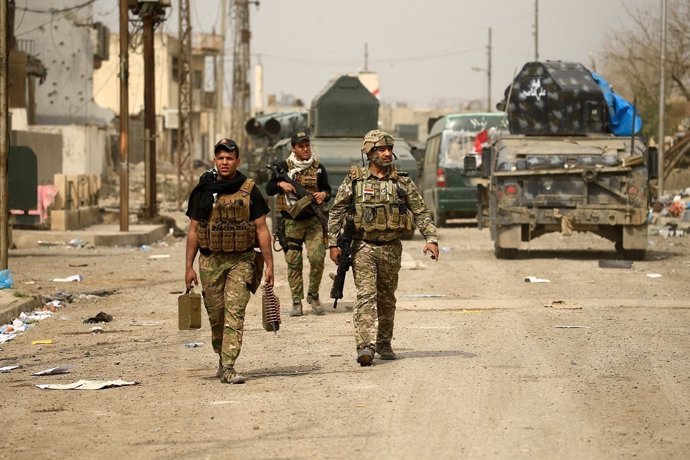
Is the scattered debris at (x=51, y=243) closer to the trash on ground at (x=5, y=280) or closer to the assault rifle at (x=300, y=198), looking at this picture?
the trash on ground at (x=5, y=280)

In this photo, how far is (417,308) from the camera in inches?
585

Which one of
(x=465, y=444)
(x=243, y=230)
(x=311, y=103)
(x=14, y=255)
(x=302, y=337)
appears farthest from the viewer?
(x=311, y=103)

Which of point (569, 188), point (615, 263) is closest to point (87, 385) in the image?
point (615, 263)

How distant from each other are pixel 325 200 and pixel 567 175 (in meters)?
7.23

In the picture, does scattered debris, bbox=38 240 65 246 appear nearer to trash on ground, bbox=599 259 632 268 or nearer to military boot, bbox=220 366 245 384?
trash on ground, bbox=599 259 632 268

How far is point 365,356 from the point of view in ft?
33.3

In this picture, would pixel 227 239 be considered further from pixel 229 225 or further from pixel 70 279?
pixel 70 279

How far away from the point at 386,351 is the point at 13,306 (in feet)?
17.8

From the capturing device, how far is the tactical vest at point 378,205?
1048cm

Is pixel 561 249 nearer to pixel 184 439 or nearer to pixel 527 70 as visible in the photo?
pixel 527 70

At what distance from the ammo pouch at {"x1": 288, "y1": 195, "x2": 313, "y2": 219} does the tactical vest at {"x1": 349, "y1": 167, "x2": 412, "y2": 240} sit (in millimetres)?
3619

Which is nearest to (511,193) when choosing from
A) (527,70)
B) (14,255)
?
(527,70)

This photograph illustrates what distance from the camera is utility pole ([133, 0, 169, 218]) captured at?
32.2 metres

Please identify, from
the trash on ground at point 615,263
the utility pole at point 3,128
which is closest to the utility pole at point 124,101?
the trash on ground at point 615,263
